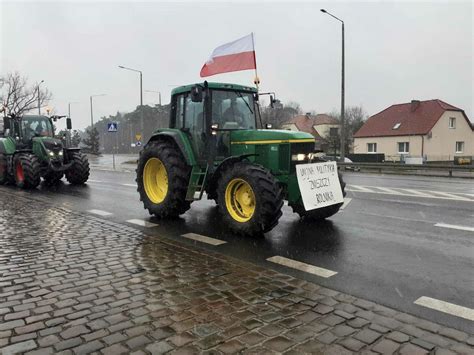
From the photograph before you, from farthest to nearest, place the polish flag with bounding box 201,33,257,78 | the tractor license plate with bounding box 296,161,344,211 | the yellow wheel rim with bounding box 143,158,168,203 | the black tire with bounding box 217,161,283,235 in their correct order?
the polish flag with bounding box 201,33,257,78, the yellow wheel rim with bounding box 143,158,168,203, the tractor license plate with bounding box 296,161,344,211, the black tire with bounding box 217,161,283,235

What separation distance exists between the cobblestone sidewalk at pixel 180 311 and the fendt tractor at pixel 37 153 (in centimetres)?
942

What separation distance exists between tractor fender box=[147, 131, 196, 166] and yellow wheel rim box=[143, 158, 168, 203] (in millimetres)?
724

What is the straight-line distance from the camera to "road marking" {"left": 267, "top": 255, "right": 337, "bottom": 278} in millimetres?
4863

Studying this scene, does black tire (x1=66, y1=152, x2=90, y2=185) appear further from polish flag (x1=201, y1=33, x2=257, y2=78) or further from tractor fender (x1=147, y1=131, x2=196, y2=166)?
A: tractor fender (x1=147, y1=131, x2=196, y2=166)

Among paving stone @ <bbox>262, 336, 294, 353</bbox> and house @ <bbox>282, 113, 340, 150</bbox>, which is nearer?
paving stone @ <bbox>262, 336, 294, 353</bbox>

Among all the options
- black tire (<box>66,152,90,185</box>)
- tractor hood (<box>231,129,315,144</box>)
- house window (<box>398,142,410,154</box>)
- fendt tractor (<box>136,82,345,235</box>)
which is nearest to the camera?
fendt tractor (<box>136,82,345,235</box>)

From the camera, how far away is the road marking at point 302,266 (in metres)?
4.86

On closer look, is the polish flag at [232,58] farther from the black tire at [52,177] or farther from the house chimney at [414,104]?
the house chimney at [414,104]

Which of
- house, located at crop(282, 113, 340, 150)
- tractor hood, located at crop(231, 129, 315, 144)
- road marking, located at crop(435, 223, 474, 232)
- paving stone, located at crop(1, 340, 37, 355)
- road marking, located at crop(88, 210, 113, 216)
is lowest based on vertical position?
paving stone, located at crop(1, 340, 37, 355)

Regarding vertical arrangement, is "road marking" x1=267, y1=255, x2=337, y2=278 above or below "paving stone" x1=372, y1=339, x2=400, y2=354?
above

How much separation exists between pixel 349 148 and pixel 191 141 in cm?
4356

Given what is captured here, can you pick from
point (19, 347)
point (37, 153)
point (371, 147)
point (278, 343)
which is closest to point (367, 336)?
point (278, 343)

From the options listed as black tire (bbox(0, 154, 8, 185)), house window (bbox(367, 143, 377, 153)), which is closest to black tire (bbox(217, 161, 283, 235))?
black tire (bbox(0, 154, 8, 185))

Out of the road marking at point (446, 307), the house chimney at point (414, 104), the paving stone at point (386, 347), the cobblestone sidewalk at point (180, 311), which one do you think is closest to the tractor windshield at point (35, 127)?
the cobblestone sidewalk at point (180, 311)
